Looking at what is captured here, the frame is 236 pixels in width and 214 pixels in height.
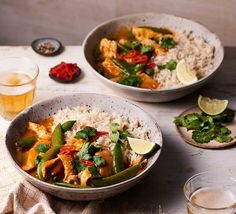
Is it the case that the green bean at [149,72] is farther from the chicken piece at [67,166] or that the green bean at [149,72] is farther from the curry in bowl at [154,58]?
the chicken piece at [67,166]

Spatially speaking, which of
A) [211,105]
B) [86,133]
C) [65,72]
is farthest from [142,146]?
[65,72]

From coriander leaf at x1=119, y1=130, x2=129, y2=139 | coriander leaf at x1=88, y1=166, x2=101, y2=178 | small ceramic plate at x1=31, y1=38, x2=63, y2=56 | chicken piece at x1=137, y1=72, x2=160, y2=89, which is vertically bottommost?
small ceramic plate at x1=31, y1=38, x2=63, y2=56

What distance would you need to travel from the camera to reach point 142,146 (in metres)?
2.45

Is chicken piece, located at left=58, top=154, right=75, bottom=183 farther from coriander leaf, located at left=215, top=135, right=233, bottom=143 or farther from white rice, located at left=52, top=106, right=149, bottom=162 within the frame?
coriander leaf, located at left=215, top=135, right=233, bottom=143

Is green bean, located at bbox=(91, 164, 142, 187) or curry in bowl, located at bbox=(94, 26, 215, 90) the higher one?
green bean, located at bbox=(91, 164, 142, 187)

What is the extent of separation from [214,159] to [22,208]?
872 millimetres

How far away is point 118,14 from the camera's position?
4570 millimetres

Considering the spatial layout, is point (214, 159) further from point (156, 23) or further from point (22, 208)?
point (156, 23)

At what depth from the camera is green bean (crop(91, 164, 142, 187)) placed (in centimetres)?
225

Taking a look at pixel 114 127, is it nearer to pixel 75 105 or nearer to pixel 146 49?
pixel 75 105

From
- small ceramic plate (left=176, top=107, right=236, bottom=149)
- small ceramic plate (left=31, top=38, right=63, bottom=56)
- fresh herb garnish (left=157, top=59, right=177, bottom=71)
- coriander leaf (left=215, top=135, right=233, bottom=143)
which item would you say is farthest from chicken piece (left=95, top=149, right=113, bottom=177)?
small ceramic plate (left=31, top=38, right=63, bottom=56)

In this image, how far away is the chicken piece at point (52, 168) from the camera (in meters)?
2.29

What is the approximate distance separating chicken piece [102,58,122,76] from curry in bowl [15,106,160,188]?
381mm

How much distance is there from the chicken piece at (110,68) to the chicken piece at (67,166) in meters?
0.84
